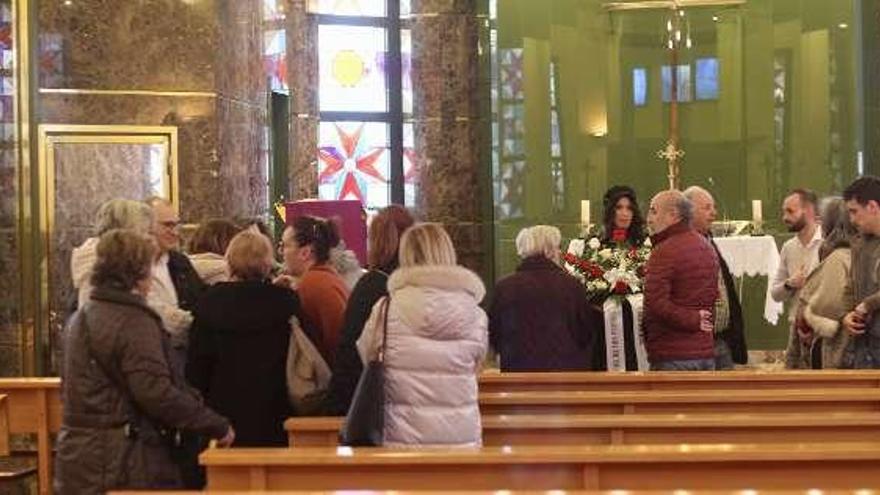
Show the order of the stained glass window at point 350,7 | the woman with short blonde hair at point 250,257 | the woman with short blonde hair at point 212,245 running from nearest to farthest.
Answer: the woman with short blonde hair at point 250,257 → the woman with short blonde hair at point 212,245 → the stained glass window at point 350,7

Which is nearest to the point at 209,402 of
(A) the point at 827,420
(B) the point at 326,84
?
(A) the point at 827,420

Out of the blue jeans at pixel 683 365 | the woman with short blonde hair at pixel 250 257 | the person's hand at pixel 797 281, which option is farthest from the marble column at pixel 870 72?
the woman with short blonde hair at pixel 250 257

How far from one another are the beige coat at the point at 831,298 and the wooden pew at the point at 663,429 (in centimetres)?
141

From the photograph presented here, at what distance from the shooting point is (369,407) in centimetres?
587

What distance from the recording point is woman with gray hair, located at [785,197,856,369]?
805 cm

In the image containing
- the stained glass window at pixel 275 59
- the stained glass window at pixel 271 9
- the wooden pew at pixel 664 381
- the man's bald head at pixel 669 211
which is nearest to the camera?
the wooden pew at pixel 664 381

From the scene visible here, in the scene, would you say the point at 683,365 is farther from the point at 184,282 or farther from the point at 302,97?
the point at 302,97

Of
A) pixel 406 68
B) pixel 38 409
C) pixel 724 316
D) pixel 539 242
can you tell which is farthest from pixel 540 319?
pixel 406 68

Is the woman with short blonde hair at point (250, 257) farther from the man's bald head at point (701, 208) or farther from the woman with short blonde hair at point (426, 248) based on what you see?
the man's bald head at point (701, 208)

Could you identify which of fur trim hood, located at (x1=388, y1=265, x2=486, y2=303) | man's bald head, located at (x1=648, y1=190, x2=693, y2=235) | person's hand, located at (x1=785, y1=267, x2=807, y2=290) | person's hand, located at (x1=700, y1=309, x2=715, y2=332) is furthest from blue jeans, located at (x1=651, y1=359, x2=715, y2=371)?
fur trim hood, located at (x1=388, y1=265, x2=486, y2=303)

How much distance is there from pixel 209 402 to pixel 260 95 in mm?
5175

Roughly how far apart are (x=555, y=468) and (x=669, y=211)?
3.01 meters

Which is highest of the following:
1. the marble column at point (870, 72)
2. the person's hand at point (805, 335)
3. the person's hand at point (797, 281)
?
the marble column at point (870, 72)

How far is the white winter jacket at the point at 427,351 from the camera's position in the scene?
232 inches
